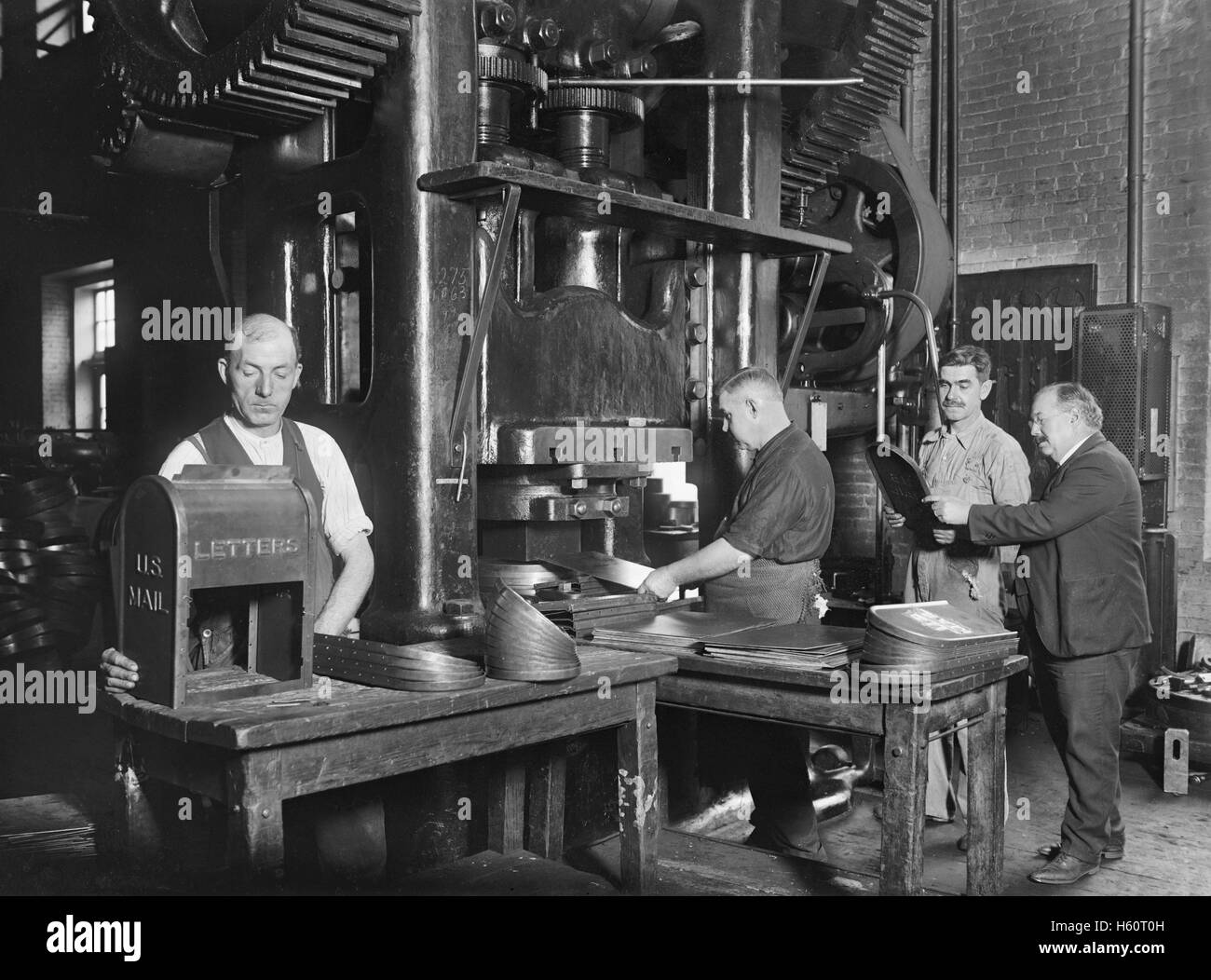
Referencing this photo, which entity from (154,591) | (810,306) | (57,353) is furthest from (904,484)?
(57,353)

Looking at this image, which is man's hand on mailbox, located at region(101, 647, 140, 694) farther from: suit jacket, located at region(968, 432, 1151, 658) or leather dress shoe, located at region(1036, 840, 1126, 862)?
leather dress shoe, located at region(1036, 840, 1126, 862)

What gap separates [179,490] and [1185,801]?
4171mm

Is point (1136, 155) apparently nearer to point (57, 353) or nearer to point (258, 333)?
point (258, 333)

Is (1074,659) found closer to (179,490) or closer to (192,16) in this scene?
(179,490)

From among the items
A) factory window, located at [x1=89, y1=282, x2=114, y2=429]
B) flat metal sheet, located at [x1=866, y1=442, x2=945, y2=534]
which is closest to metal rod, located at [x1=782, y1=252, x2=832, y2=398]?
flat metal sheet, located at [x1=866, y1=442, x2=945, y2=534]

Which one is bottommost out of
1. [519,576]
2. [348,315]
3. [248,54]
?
[519,576]

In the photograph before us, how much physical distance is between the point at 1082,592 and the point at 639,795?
5.48 ft

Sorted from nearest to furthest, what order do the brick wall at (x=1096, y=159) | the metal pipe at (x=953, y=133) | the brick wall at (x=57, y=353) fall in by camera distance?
the brick wall at (x=1096, y=159)
the metal pipe at (x=953, y=133)
the brick wall at (x=57, y=353)

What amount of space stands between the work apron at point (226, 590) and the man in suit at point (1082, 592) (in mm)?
1983

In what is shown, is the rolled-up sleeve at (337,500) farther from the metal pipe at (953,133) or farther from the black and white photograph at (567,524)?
the metal pipe at (953,133)

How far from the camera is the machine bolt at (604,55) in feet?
11.9

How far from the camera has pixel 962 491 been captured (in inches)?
167

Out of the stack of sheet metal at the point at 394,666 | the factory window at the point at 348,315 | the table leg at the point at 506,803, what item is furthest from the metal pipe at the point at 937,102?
the stack of sheet metal at the point at 394,666

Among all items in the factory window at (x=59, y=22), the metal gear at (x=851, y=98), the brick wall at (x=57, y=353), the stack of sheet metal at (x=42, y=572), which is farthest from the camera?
the brick wall at (x=57, y=353)
